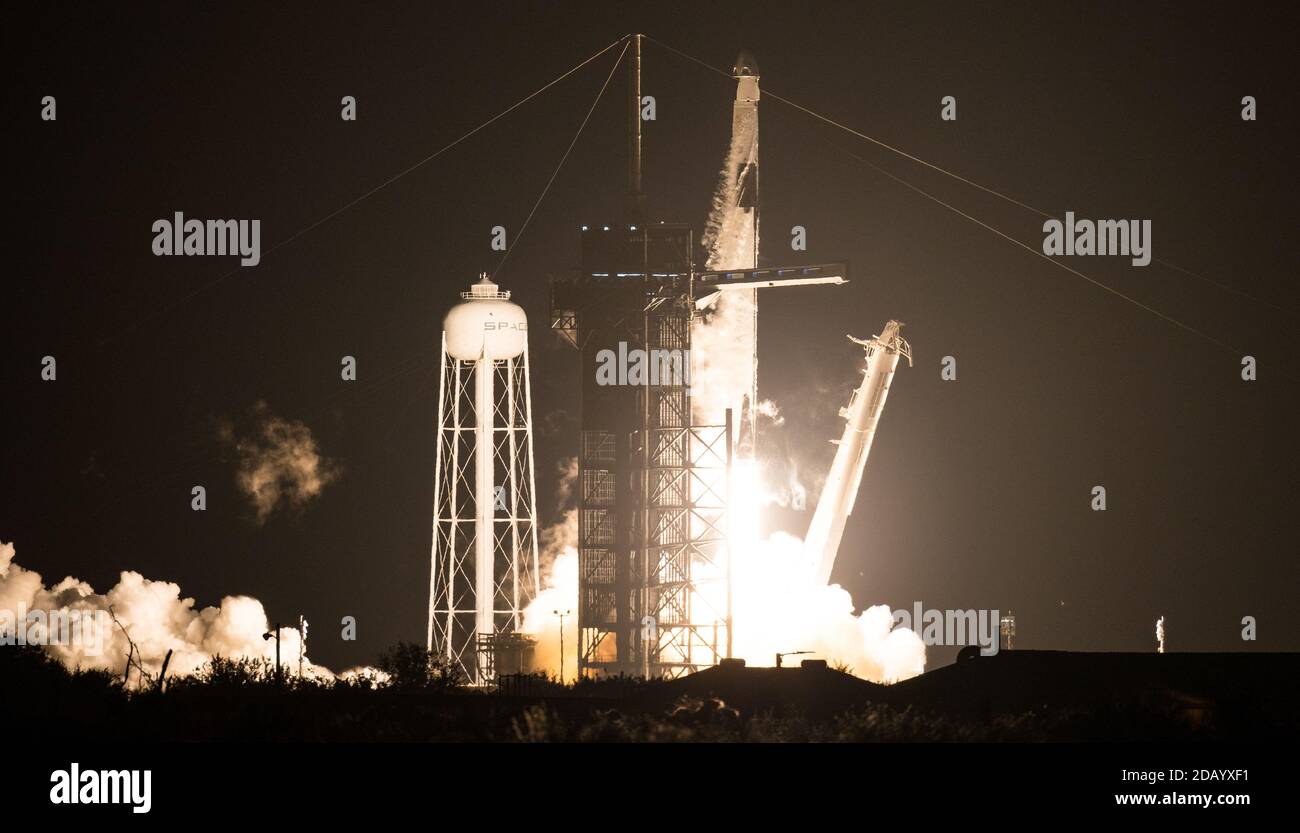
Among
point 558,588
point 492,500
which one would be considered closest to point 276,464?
point 558,588

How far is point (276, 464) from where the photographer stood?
349 feet

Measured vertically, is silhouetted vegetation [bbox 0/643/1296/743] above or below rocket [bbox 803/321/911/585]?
below

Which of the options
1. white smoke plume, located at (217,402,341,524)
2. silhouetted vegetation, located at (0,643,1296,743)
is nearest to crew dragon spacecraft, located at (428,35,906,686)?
white smoke plume, located at (217,402,341,524)

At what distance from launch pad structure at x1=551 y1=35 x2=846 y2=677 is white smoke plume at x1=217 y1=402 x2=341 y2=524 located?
74.4ft

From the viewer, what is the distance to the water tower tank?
87438 millimetres

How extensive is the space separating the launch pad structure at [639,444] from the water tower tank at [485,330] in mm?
1963

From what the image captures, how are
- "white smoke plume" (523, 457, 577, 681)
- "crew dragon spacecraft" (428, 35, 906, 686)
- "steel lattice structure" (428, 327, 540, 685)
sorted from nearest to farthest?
"crew dragon spacecraft" (428, 35, 906, 686) < "steel lattice structure" (428, 327, 540, 685) < "white smoke plume" (523, 457, 577, 681)

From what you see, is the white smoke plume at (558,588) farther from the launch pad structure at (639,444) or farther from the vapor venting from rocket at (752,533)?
the vapor venting from rocket at (752,533)

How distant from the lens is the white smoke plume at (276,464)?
105688mm

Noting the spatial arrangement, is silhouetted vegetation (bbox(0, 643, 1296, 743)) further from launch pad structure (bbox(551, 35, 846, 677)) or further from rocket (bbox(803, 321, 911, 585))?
rocket (bbox(803, 321, 911, 585))

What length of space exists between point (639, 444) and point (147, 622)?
2147 cm

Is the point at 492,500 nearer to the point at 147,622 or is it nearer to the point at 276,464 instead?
the point at 147,622
